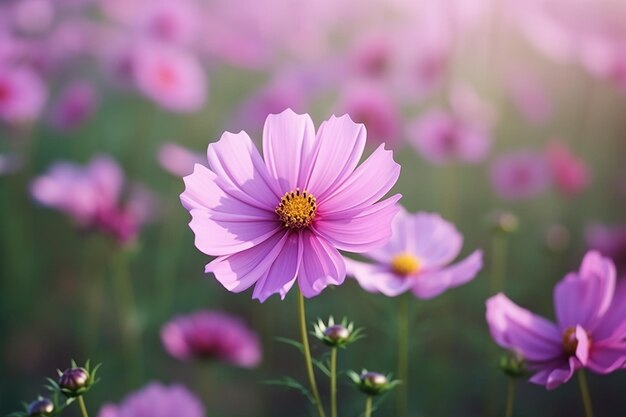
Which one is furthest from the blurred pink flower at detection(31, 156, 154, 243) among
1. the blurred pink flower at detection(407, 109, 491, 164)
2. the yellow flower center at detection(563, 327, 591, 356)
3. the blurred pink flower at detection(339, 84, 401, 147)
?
the yellow flower center at detection(563, 327, 591, 356)

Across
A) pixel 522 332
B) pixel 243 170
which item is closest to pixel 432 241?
pixel 522 332

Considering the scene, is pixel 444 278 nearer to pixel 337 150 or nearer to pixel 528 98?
pixel 337 150

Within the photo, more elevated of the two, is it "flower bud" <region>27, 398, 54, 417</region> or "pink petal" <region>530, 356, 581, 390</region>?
"pink petal" <region>530, 356, 581, 390</region>

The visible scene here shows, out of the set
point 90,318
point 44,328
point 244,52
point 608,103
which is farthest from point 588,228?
point 44,328

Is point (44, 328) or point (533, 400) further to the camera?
point (44, 328)

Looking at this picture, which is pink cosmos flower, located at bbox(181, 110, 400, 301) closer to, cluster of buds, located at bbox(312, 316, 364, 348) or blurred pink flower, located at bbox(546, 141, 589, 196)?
cluster of buds, located at bbox(312, 316, 364, 348)

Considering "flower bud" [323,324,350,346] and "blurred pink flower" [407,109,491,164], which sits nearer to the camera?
"flower bud" [323,324,350,346]

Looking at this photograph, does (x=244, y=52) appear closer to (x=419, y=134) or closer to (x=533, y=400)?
(x=419, y=134)
